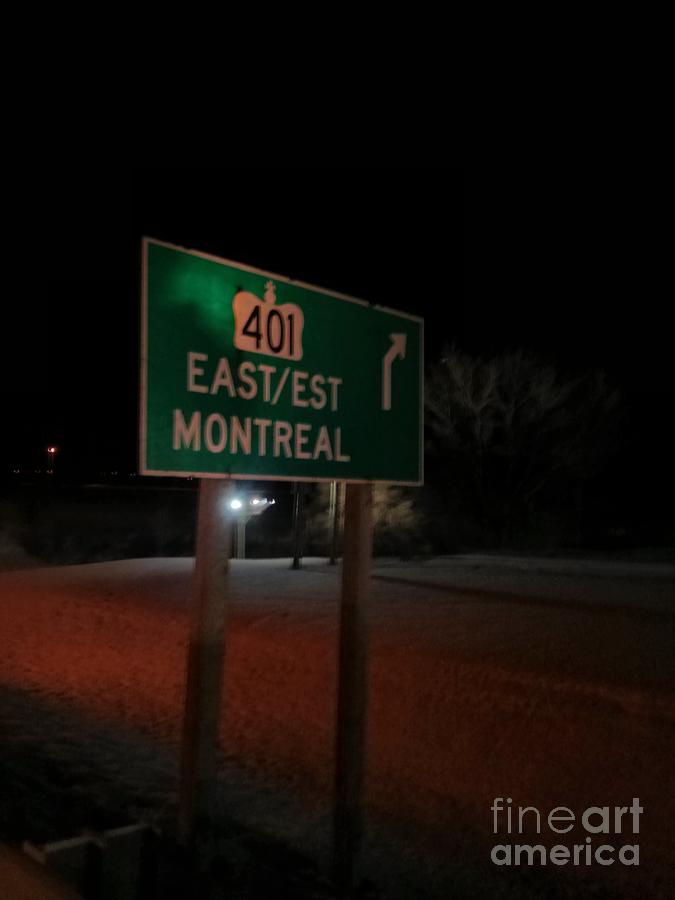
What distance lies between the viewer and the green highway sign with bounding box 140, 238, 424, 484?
4.73 metres

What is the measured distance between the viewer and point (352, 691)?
18.7 feet

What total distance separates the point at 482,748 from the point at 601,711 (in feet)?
3.74

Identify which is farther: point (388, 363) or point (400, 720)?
point (400, 720)

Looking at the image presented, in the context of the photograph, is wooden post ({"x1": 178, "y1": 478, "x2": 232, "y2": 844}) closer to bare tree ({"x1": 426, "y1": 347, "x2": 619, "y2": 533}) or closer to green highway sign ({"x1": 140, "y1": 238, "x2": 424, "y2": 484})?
green highway sign ({"x1": 140, "y1": 238, "x2": 424, "y2": 484})

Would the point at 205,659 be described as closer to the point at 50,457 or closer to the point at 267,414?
the point at 267,414

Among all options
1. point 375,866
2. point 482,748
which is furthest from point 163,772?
point 482,748

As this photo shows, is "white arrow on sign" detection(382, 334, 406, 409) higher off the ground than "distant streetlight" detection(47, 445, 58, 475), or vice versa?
"distant streetlight" detection(47, 445, 58, 475)

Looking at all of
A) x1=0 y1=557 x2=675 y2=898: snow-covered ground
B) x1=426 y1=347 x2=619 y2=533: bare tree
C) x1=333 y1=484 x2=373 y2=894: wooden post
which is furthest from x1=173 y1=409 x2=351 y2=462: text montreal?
x1=426 y1=347 x2=619 y2=533: bare tree

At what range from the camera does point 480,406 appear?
30.6 meters

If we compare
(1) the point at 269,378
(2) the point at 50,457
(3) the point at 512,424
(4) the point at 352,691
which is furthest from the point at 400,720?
(2) the point at 50,457

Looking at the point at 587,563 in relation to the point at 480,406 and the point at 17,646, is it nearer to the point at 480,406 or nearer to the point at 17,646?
the point at 480,406

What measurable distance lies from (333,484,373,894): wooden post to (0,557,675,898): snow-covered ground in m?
0.66

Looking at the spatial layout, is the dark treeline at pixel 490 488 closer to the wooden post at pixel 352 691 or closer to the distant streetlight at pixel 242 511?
the distant streetlight at pixel 242 511

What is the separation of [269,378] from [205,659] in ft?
5.24
